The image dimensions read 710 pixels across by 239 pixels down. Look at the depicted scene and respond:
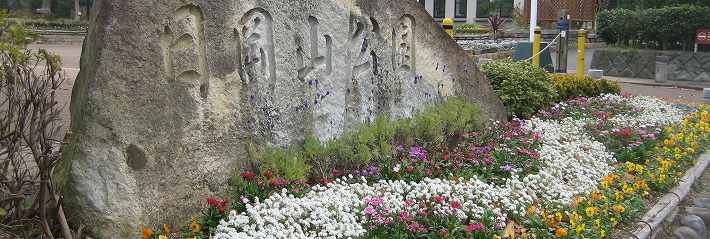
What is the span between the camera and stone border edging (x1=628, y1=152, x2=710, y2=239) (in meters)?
5.56

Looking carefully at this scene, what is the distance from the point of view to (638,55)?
59.2 feet

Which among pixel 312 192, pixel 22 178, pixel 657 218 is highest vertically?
pixel 22 178

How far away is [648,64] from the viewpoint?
58.7 ft

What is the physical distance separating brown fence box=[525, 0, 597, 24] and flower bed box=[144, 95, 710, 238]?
2038 centimetres

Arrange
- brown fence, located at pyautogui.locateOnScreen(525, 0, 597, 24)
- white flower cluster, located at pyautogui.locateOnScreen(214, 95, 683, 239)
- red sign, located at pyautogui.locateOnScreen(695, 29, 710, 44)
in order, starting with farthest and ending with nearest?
brown fence, located at pyautogui.locateOnScreen(525, 0, 597, 24)
red sign, located at pyautogui.locateOnScreen(695, 29, 710, 44)
white flower cluster, located at pyautogui.locateOnScreen(214, 95, 683, 239)

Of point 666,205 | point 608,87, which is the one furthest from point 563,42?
point 666,205

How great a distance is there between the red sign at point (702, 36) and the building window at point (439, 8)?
27418mm

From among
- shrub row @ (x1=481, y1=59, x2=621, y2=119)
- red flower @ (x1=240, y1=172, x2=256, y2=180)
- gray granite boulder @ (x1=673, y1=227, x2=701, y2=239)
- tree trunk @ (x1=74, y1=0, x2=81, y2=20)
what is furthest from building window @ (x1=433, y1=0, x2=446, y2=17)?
red flower @ (x1=240, y1=172, x2=256, y2=180)

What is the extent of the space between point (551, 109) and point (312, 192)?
5.15m

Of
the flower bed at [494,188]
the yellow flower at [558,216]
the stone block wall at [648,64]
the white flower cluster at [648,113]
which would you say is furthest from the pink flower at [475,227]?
the stone block wall at [648,64]

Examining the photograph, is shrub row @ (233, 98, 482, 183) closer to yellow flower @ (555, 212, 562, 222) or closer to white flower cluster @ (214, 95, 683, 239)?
white flower cluster @ (214, 95, 683, 239)

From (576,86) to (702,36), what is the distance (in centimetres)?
779

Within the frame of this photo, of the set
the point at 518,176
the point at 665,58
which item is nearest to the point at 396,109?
the point at 518,176

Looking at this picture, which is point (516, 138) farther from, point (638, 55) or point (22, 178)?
point (638, 55)
